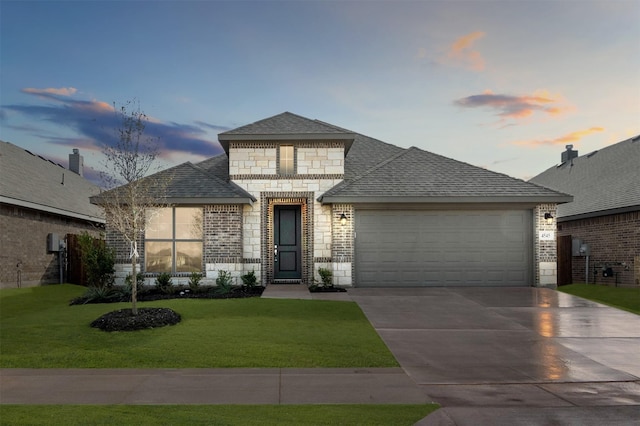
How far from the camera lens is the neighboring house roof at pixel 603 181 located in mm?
18922

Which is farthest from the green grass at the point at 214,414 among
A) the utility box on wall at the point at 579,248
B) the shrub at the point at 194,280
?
the utility box on wall at the point at 579,248

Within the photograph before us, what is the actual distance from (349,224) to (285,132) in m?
3.91

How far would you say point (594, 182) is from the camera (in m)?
22.7

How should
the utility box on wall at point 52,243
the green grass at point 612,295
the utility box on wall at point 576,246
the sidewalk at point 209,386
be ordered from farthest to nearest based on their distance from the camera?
the utility box on wall at point 576,246 < the utility box on wall at point 52,243 < the green grass at point 612,295 < the sidewalk at point 209,386

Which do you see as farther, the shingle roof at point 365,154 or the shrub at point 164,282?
the shingle roof at point 365,154

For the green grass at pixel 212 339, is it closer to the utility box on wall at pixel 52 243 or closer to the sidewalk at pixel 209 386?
the sidewalk at pixel 209 386

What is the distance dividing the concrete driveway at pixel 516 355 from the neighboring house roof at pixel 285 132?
19.8 feet

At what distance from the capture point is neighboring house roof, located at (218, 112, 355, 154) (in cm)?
1670

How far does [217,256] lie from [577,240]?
14709mm

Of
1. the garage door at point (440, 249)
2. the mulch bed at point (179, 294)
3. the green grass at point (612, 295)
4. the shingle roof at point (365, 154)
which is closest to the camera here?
the green grass at point (612, 295)

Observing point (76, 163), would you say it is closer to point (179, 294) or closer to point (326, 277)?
point (179, 294)

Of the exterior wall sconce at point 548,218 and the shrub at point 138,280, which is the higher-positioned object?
the exterior wall sconce at point 548,218

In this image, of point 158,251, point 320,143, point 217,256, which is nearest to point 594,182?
point 320,143

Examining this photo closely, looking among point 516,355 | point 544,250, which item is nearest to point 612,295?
point 544,250
